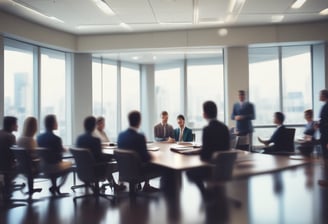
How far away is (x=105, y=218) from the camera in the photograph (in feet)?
10.4

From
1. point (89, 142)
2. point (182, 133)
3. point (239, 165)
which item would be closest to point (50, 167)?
point (89, 142)

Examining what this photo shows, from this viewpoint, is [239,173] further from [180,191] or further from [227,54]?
[227,54]

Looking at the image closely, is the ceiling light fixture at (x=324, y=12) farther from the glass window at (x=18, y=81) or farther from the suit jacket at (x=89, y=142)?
the glass window at (x=18, y=81)

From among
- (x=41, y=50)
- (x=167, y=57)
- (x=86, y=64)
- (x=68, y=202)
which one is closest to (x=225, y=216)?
(x=68, y=202)

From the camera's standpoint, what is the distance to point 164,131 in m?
4.78

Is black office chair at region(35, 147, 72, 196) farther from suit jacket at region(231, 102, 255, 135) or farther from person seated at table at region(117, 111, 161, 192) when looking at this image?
suit jacket at region(231, 102, 255, 135)

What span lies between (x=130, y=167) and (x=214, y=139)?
3.38ft

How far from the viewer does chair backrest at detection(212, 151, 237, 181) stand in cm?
234

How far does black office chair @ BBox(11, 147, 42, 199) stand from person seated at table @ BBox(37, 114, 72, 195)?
13.9 inches

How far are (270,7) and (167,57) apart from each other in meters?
2.75

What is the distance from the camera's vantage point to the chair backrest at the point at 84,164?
283 cm

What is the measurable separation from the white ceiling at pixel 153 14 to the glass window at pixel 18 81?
67 cm

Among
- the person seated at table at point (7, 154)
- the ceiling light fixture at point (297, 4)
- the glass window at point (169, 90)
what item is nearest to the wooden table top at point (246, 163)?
the person seated at table at point (7, 154)

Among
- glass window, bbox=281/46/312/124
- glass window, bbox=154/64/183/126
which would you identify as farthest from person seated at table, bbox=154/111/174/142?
glass window, bbox=281/46/312/124
